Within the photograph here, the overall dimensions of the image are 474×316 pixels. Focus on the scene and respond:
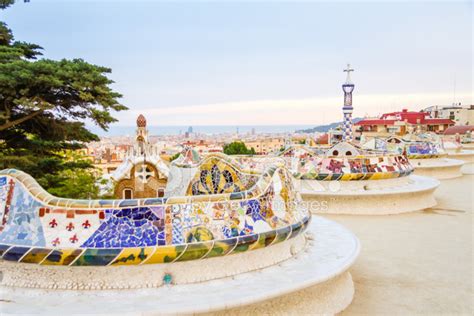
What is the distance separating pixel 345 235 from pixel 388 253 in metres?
1.47

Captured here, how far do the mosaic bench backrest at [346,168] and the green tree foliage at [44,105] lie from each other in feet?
17.1

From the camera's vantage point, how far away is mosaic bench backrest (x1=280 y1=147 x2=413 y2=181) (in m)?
12.2

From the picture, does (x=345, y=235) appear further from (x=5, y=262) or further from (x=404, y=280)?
(x=5, y=262)

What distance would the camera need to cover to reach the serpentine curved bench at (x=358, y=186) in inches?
467

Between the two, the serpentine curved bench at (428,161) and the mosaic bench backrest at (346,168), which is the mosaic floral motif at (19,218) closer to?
the mosaic bench backrest at (346,168)

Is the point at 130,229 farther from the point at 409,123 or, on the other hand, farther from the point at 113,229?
the point at 409,123

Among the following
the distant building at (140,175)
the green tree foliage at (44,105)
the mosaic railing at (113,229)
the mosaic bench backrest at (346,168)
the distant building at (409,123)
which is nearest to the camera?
the mosaic railing at (113,229)

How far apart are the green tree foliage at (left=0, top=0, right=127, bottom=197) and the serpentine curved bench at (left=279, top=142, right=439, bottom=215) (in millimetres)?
5441

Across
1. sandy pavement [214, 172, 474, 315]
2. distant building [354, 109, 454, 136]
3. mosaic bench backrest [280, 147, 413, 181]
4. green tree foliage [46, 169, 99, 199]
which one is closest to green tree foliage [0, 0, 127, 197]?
green tree foliage [46, 169, 99, 199]

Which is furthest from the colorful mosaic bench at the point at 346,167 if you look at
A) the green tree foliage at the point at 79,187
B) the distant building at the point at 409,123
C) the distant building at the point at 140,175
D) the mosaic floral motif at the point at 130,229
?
the distant building at the point at 409,123

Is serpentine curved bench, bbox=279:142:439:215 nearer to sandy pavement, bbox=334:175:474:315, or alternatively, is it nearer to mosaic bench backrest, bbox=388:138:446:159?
sandy pavement, bbox=334:175:474:315

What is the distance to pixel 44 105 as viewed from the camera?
940cm

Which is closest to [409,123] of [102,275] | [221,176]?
[221,176]

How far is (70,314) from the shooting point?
163 inches
